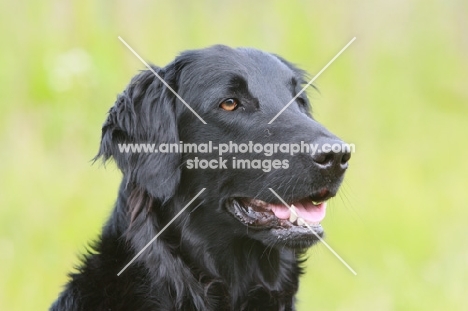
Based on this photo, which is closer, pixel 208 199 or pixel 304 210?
pixel 304 210

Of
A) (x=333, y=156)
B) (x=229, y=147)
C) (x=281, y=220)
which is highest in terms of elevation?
(x=333, y=156)

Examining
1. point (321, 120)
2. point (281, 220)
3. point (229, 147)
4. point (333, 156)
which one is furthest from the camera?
point (321, 120)

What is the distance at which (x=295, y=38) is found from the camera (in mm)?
8711

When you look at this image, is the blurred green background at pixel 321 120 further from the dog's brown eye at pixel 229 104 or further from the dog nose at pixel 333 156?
the dog nose at pixel 333 156

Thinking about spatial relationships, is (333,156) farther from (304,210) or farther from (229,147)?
(229,147)

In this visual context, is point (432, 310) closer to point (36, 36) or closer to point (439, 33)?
point (439, 33)

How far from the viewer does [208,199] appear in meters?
3.86

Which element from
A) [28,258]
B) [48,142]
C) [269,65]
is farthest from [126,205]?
[48,142]

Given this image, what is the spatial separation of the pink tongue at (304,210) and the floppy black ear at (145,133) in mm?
540

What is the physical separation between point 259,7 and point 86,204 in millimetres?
3394

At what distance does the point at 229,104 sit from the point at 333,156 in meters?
0.70

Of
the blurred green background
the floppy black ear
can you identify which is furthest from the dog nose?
the blurred green background

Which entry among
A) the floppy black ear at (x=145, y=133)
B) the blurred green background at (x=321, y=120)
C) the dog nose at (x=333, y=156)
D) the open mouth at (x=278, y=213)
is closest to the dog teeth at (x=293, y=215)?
the open mouth at (x=278, y=213)

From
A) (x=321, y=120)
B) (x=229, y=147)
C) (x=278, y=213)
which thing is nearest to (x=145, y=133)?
(x=229, y=147)
